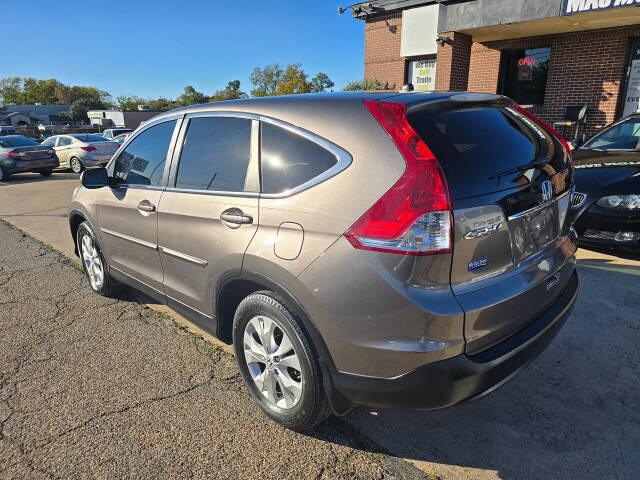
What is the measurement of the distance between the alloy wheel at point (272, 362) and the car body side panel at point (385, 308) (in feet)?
1.26

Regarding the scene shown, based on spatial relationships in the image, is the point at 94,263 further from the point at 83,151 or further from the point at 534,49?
the point at 83,151

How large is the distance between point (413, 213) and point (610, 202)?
385 cm

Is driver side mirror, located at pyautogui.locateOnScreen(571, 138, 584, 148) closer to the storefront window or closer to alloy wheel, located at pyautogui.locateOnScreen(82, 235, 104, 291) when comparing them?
alloy wheel, located at pyautogui.locateOnScreen(82, 235, 104, 291)

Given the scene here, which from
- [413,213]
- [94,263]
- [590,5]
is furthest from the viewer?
[590,5]

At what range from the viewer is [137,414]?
2561mm

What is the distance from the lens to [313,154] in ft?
6.90

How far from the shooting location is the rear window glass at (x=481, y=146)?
72.4 inches

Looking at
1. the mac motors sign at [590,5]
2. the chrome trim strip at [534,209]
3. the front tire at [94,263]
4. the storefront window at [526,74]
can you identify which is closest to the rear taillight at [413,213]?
the chrome trim strip at [534,209]

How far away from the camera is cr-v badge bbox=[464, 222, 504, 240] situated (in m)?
1.81

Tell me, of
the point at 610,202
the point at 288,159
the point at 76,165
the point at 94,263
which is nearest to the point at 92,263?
the point at 94,263

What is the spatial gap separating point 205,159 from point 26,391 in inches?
74.1

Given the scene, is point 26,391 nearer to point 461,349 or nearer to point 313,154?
point 313,154

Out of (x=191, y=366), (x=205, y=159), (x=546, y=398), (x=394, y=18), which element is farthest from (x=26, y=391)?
(x=394, y=18)

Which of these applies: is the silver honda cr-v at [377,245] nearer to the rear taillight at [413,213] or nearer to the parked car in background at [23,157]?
the rear taillight at [413,213]
